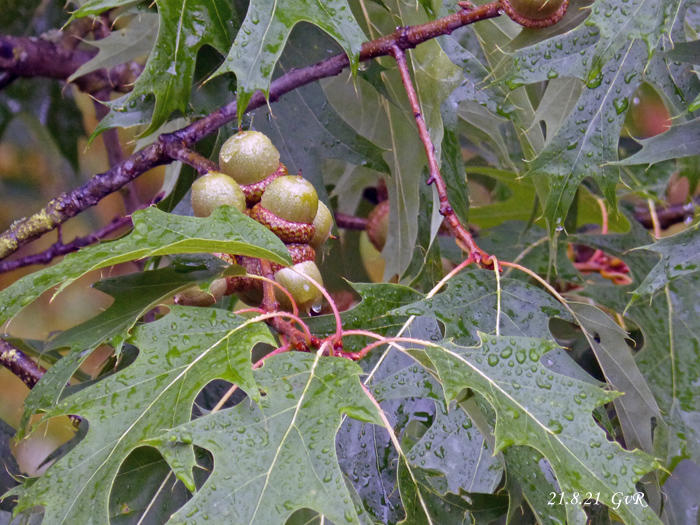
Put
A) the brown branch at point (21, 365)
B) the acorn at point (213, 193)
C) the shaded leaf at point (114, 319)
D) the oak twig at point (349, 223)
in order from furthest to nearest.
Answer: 1. the oak twig at point (349, 223)
2. the brown branch at point (21, 365)
3. the acorn at point (213, 193)
4. the shaded leaf at point (114, 319)

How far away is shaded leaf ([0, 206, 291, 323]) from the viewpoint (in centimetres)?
72

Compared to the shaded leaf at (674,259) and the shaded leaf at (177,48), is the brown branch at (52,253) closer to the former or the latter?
the shaded leaf at (177,48)

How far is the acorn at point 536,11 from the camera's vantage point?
100cm

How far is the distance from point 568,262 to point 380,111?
0.42m

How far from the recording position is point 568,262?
135cm

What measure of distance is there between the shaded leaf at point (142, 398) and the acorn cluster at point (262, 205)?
138mm

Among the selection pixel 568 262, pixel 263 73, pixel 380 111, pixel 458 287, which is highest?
pixel 263 73

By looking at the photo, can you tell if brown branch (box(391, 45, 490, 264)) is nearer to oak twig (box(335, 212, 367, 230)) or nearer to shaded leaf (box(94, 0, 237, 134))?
shaded leaf (box(94, 0, 237, 134))

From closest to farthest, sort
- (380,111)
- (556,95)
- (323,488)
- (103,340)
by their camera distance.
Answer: (323,488) < (103,340) < (556,95) < (380,111)

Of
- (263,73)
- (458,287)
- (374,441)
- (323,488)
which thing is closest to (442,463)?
(374,441)

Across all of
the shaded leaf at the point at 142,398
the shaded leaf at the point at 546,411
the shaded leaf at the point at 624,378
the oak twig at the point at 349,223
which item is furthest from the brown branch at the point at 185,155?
the oak twig at the point at 349,223

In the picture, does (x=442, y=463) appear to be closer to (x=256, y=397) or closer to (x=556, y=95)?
(x=256, y=397)

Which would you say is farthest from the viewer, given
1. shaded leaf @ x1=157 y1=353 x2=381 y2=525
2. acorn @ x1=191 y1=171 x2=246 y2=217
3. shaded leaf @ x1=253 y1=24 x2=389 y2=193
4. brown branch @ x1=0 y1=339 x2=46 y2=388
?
shaded leaf @ x1=253 y1=24 x2=389 y2=193

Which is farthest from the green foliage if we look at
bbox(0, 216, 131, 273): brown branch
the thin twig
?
the thin twig
